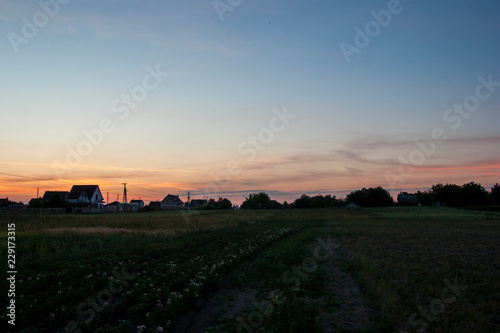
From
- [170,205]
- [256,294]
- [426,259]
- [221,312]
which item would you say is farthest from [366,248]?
[170,205]

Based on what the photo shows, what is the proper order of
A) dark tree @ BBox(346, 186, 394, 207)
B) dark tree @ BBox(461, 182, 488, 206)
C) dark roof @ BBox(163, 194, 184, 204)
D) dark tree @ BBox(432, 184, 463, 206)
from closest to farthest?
1. dark tree @ BBox(461, 182, 488, 206)
2. dark tree @ BBox(432, 184, 463, 206)
3. dark tree @ BBox(346, 186, 394, 207)
4. dark roof @ BBox(163, 194, 184, 204)

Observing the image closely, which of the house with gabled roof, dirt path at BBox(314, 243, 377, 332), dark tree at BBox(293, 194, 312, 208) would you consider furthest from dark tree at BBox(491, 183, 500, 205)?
dirt path at BBox(314, 243, 377, 332)

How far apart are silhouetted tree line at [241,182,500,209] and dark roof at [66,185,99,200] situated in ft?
224

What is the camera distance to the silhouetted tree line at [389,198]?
111688 mm

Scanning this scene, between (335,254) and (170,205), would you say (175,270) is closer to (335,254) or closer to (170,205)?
(335,254)

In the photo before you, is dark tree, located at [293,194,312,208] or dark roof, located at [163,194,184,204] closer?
dark roof, located at [163,194,184,204]

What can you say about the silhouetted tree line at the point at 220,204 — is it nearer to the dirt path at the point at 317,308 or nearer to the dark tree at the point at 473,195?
the dark tree at the point at 473,195

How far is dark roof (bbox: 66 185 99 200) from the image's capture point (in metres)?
96.2

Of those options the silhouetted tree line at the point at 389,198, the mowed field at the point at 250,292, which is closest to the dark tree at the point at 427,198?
the silhouetted tree line at the point at 389,198

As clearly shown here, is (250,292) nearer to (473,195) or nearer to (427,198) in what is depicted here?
(473,195)

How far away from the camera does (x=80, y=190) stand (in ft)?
319

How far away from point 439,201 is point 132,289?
136 metres

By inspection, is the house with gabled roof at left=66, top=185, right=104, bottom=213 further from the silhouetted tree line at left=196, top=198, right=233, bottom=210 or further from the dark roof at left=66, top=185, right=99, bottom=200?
the silhouetted tree line at left=196, top=198, right=233, bottom=210

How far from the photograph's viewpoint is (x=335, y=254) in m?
18.8
